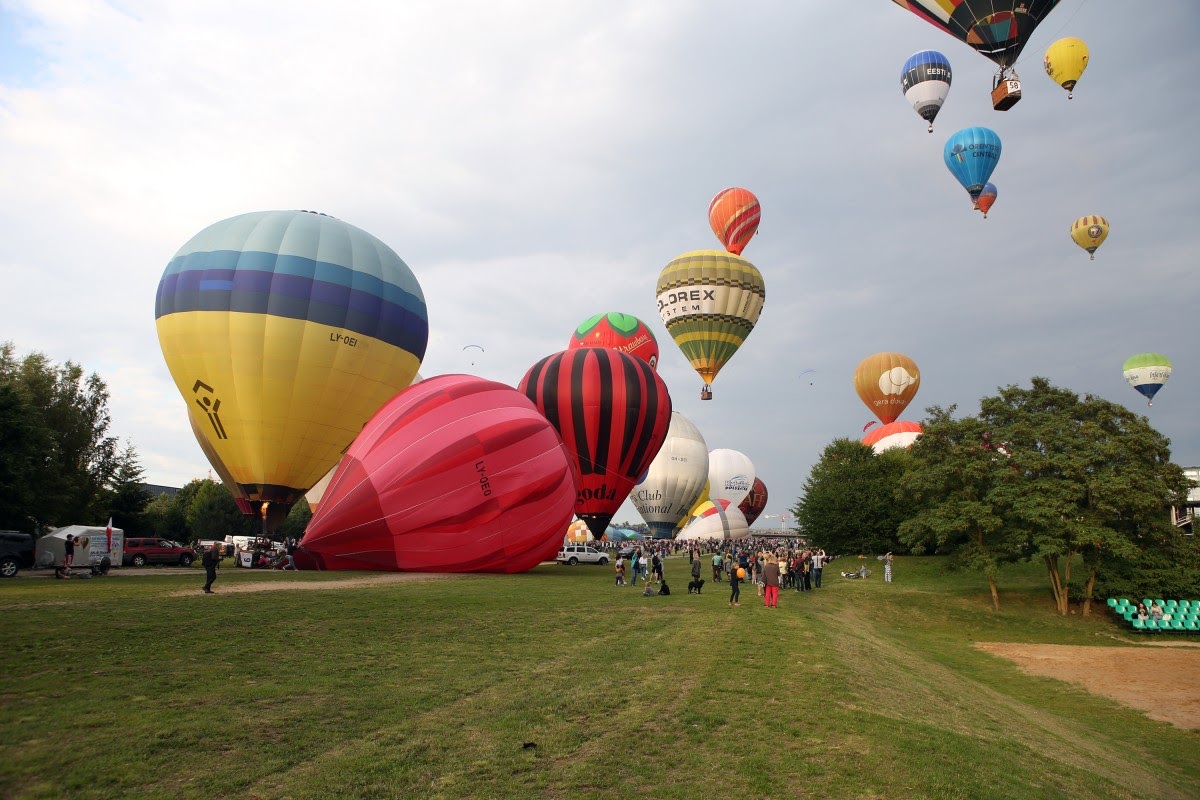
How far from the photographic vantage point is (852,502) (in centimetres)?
4809

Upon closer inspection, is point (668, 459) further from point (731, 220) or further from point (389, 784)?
point (389, 784)

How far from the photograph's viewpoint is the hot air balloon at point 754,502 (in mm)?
93812

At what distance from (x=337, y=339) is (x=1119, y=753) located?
29.1 m

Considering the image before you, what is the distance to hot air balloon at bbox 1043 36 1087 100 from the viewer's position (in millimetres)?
47344

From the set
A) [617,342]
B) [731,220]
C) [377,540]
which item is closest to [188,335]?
[377,540]

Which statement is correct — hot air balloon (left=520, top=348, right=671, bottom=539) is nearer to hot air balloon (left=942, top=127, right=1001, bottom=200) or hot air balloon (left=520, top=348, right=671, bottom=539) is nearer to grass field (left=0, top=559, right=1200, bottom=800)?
grass field (left=0, top=559, right=1200, bottom=800)

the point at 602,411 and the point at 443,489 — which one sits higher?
the point at 602,411

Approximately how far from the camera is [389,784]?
6.69m

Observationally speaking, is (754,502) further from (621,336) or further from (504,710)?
(504,710)

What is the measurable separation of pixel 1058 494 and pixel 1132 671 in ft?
33.0

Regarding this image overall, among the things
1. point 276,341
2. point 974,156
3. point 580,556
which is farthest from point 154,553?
point 974,156

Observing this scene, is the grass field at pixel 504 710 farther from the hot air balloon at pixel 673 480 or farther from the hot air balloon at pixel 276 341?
the hot air balloon at pixel 673 480

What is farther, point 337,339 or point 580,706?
point 337,339

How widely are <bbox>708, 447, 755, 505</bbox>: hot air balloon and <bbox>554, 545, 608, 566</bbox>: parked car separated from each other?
4677 cm
